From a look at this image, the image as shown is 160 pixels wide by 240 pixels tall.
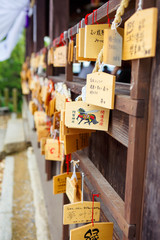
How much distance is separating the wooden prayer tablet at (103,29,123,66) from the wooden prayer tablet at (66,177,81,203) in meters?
0.81

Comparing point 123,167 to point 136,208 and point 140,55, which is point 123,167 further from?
point 140,55

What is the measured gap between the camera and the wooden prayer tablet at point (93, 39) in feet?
3.95

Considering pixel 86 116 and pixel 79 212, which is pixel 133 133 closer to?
pixel 86 116

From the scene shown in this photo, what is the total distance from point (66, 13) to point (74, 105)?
2093 millimetres

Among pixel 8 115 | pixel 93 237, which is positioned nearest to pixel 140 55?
pixel 93 237

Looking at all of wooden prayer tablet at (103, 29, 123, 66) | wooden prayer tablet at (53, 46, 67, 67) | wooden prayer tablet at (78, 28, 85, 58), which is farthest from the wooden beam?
wooden prayer tablet at (53, 46, 67, 67)

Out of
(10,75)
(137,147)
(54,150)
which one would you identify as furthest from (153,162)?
(10,75)

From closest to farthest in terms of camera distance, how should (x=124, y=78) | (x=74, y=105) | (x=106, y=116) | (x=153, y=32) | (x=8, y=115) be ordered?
1. (x=153, y=32)
2. (x=106, y=116)
3. (x=74, y=105)
4. (x=124, y=78)
5. (x=8, y=115)

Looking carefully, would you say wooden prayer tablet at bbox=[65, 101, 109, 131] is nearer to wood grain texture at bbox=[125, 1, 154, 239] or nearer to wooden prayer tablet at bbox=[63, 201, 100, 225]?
wood grain texture at bbox=[125, 1, 154, 239]

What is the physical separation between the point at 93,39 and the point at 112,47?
0.79 feet

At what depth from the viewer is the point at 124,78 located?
3.06m

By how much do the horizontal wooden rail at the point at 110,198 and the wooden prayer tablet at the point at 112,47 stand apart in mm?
576

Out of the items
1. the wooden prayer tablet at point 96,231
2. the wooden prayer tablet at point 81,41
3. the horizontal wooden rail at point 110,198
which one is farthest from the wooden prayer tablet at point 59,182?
the wooden prayer tablet at point 81,41

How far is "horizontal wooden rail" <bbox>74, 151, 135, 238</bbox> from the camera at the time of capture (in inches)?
40.8
